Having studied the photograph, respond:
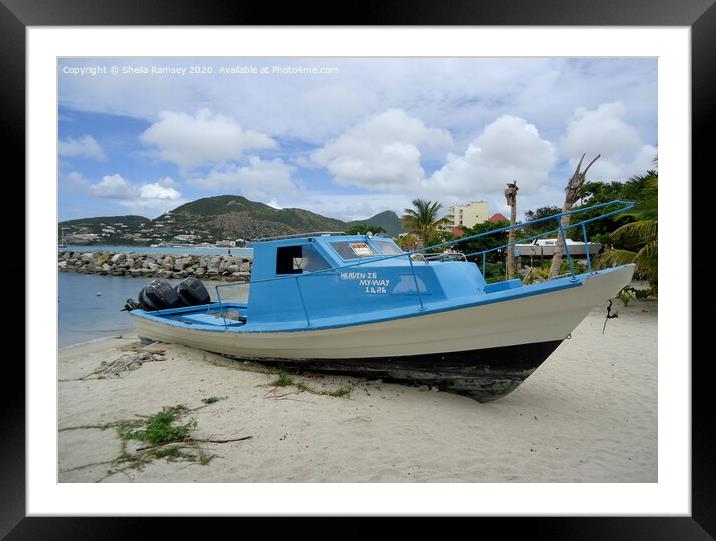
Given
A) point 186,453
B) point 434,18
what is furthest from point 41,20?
point 186,453

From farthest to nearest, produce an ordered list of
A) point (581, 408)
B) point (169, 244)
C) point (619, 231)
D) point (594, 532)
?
1. point (619, 231)
2. point (169, 244)
3. point (581, 408)
4. point (594, 532)

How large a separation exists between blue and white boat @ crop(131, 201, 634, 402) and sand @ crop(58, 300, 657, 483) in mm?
276

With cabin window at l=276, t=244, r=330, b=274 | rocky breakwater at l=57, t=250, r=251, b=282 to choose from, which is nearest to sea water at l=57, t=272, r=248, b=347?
cabin window at l=276, t=244, r=330, b=274

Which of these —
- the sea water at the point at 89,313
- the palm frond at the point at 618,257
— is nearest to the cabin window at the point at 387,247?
the sea water at the point at 89,313

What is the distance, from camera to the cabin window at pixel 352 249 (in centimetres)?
477

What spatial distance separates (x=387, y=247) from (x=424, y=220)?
14026 millimetres

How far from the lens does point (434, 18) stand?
117 inches

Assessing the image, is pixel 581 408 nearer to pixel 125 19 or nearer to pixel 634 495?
pixel 634 495

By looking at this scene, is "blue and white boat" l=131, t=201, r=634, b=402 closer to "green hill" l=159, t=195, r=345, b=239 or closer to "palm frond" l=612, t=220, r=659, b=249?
"green hill" l=159, t=195, r=345, b=239

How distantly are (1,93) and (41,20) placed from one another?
2.01 ft

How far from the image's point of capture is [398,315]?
12.4ft

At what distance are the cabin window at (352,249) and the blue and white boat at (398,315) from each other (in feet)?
0.04

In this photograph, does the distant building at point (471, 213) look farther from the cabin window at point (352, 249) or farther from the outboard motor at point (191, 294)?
the outboard motor at point (191, 294)

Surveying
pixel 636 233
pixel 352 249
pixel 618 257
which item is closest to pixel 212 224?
pixel 352 249
